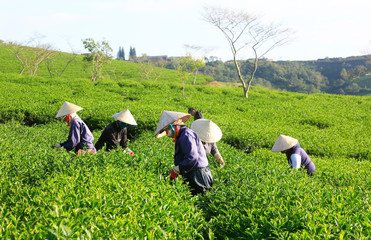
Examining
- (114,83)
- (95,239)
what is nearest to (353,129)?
(95,239)

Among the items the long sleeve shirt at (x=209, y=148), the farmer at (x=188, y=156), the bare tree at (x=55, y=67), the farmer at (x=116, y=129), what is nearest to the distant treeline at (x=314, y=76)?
the bare tree at (x=55, y=67)

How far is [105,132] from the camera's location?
5.75m

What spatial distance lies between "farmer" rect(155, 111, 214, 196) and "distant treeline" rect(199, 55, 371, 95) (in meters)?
61.0

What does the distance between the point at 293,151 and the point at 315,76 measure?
78.2 m

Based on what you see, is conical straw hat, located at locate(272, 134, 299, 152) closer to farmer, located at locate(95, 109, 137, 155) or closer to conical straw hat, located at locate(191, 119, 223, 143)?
conical straw hat, located at locate(191, 119, 223, 143)

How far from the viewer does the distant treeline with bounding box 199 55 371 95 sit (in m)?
67.1

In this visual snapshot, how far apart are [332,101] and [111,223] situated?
20.0m

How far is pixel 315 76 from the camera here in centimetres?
7375

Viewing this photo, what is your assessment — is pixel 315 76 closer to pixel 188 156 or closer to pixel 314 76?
pixel 314 76

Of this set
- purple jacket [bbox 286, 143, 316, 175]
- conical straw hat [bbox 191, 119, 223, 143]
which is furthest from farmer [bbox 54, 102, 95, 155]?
purple jacket [bbox 286, 143, 316, 175]

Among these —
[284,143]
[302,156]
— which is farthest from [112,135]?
[302,156]

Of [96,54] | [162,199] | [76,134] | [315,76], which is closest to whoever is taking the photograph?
[162,199]

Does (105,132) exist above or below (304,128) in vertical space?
above

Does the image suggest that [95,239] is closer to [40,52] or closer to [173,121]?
[173,121]
